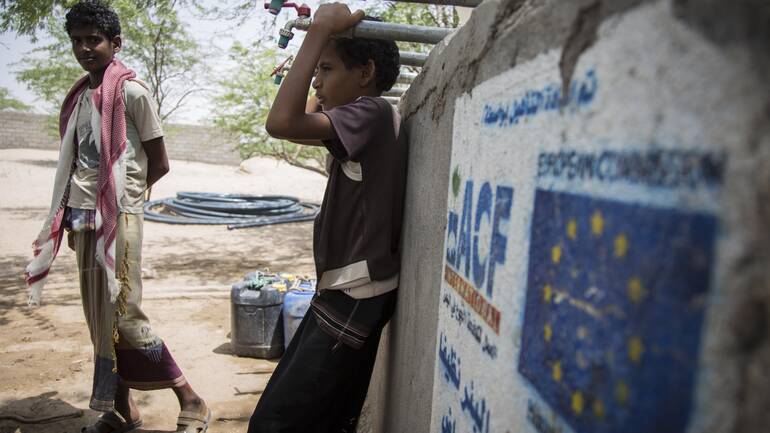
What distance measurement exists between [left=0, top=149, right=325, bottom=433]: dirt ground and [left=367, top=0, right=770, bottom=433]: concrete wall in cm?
277

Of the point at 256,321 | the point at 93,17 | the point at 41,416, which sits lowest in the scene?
the point at 41,416

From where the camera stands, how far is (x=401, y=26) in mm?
1687

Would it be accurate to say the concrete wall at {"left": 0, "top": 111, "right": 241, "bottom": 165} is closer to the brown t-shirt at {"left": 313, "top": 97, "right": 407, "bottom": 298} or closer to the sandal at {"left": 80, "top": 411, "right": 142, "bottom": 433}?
the sandal at {"left": 80, "top": 411, "right": 142, "bottom": 433}

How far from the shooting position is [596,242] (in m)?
0.64

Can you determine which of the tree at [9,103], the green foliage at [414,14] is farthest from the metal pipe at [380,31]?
the tree at [9,103]

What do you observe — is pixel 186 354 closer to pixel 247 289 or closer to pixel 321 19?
pixel 247 289

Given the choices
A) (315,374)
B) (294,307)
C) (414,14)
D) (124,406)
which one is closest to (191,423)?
(124,406)

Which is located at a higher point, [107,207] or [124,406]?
[107,207]

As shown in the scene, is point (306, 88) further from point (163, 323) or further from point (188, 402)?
point (163, 323)

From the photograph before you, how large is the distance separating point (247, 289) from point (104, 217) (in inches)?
64.4

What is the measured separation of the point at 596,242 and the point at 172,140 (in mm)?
31809

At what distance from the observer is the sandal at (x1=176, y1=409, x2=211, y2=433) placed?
2.96 m

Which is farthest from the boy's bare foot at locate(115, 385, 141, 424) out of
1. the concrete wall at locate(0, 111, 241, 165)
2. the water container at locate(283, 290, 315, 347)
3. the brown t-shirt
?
the concrete wall at locate(0, 111, 241, 165)

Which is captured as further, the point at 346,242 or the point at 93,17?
the point at 93,17
